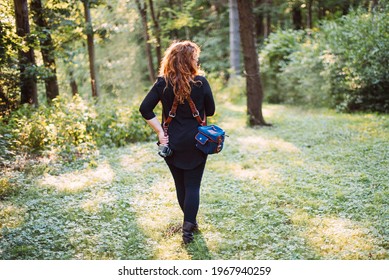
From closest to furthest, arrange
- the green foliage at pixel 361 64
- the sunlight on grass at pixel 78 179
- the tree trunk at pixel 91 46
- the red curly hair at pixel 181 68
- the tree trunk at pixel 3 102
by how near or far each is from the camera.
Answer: the red curly hair at pixel 181 68, the sunlight on grass at pixel 78 179, the tree trunk at pixel 3 102, the green foliage at pixel 361 64, the tree trunk at pixel 91 46

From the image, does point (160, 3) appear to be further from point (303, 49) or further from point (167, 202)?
point (167, 202)

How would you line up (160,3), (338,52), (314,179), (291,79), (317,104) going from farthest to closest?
(160,3) < (291,79) < (317,104) < (338,52) < (314,179)

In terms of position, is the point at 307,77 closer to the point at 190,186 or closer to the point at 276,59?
the point at 276,59

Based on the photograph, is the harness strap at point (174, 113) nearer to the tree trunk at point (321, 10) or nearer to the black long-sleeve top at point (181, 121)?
the black long-sleeve top at point (181, 121)

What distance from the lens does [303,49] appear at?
14.9 metres

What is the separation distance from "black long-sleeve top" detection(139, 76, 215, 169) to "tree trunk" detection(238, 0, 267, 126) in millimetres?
6732

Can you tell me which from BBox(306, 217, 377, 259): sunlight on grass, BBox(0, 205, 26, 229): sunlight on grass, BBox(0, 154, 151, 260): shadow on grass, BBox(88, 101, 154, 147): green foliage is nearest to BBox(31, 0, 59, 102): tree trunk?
BBox(88, 101, 154, 147): green foliage

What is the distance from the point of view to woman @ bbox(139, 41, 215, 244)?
4191 millimetres

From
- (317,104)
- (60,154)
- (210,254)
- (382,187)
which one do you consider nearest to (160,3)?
(317,104)

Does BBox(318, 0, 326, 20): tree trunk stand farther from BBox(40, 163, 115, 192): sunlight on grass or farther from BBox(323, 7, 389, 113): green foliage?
BBox(40, 163, 115, 192): sunlight on grass

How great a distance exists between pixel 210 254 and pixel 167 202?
169cm

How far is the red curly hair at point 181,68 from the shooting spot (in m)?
4.15

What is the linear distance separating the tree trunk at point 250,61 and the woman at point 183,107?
6669mm

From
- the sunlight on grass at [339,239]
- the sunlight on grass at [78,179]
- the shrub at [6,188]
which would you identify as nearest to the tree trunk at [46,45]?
the sunlight on grass at [78,179]
